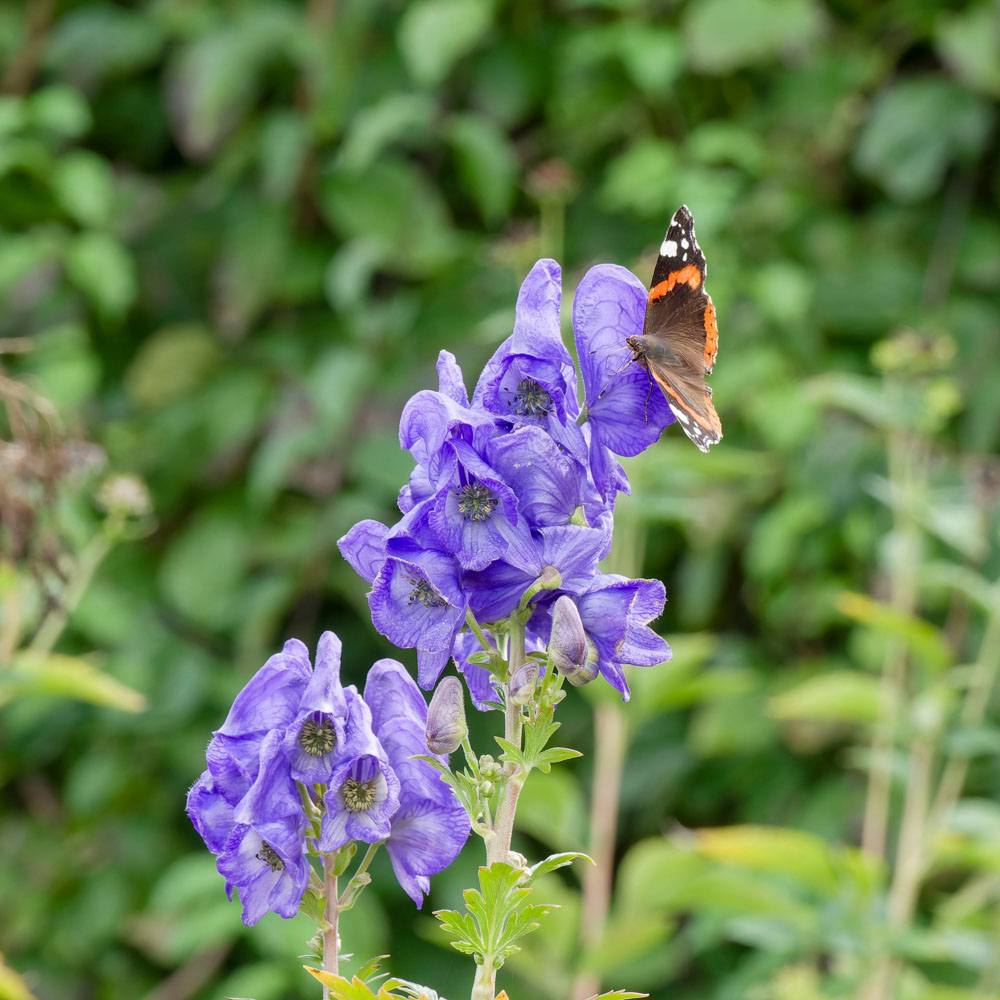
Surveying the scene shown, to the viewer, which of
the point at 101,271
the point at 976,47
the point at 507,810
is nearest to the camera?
the point at 507,810

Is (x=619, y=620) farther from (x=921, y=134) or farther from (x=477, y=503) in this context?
(x=921, y=134)

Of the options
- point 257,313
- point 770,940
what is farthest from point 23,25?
point 770,940

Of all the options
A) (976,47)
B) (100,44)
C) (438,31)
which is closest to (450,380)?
(438,31)

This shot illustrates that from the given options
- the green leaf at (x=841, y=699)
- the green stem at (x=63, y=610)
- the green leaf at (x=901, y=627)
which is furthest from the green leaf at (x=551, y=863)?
the green leaf at (x=841, y=699)

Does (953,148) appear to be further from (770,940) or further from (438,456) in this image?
(438,456)

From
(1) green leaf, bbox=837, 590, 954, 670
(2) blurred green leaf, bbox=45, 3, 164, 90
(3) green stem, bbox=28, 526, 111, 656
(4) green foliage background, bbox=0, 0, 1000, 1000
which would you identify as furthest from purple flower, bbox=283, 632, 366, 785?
(2) blurred green leaf, bbox=45, 3, 164, 90

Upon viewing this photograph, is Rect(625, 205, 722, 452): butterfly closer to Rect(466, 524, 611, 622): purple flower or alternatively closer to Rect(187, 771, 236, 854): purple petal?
Rect(466, 524, 611, 622): purple flower

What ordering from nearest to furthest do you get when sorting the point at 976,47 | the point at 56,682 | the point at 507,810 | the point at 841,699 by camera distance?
the point at 507,810 < the point at 56,682 < the point at 841,699 < the point at 976,47
